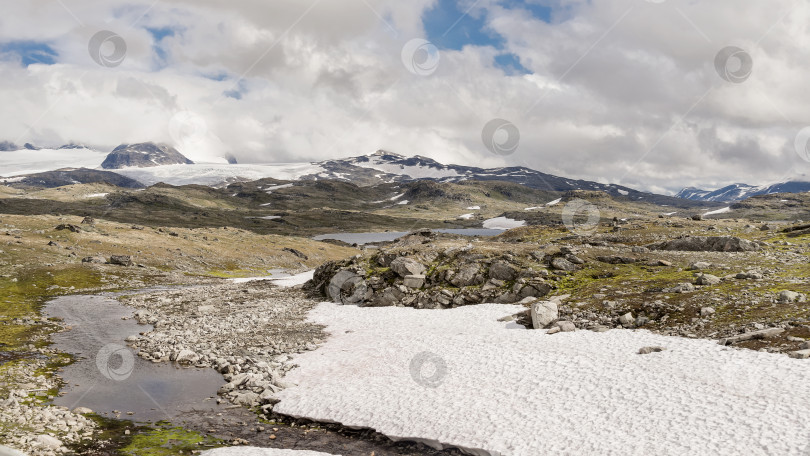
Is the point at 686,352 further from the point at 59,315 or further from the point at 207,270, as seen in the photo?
the point at 207,270

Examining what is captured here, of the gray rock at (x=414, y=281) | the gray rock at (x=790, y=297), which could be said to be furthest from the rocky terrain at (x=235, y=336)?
the gray rock at (x=790, y=297)

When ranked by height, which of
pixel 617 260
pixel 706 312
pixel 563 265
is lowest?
pixel 706 312

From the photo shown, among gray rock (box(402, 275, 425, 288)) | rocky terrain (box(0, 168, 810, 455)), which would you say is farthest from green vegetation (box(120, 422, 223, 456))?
gray rock (box(402, 275, 425, 288))

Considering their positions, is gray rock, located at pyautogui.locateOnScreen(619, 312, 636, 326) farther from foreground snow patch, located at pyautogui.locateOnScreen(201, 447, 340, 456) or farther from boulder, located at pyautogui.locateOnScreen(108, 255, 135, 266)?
boulder, located at pyautogui.locateOnScreen(108, 255, 135, 266)

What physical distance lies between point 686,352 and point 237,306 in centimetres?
4997

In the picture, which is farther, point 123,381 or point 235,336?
point 235,336

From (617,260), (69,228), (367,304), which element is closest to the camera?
(617,260)

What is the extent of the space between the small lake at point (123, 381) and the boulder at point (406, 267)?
86.4ft

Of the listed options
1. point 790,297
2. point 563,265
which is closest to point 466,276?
point 563,265

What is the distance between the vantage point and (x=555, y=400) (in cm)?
2331

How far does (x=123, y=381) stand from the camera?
1184 inches

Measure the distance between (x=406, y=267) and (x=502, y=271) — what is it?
467 inches

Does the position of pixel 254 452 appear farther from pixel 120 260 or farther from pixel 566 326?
pixel 120 260

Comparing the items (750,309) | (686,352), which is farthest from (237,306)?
(750,309)
